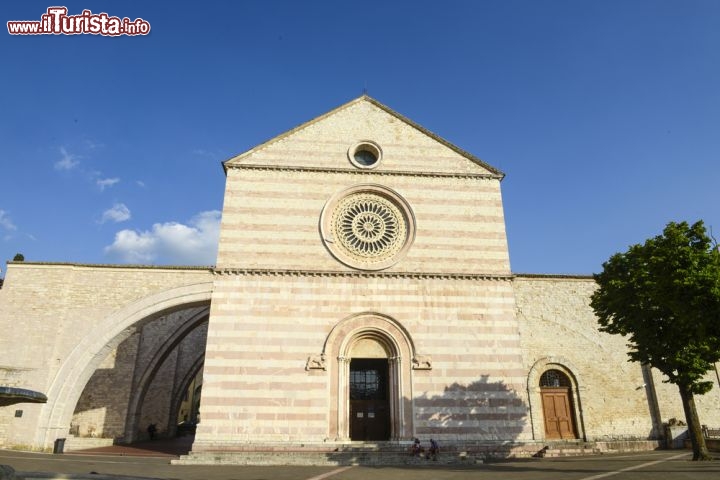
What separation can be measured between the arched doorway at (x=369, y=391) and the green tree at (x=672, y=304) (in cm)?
817

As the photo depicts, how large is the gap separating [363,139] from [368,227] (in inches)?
161

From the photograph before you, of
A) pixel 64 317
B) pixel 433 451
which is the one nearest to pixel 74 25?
pixel 64 317

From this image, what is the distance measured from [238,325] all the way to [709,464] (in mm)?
15532

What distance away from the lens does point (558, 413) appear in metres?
19.0

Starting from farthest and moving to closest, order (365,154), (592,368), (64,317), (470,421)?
(365,154) → (592,368) → (64,317) → (470,421)

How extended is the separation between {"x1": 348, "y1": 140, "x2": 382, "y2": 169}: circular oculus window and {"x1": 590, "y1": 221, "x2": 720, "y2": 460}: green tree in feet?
32.6

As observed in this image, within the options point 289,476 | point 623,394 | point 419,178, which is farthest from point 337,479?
point 623,394

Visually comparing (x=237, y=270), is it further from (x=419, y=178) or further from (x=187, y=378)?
(x=187, y=378)

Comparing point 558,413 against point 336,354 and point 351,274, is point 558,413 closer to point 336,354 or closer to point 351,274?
point 336,354

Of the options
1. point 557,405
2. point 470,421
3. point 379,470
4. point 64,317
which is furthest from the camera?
point 557,405

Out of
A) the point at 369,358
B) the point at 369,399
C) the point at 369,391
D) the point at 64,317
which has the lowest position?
the point at 369,399

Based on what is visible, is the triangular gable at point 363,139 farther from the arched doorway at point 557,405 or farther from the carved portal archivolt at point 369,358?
the arched doorway at point 557,405

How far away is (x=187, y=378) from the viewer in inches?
1107

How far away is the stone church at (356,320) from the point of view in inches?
658
